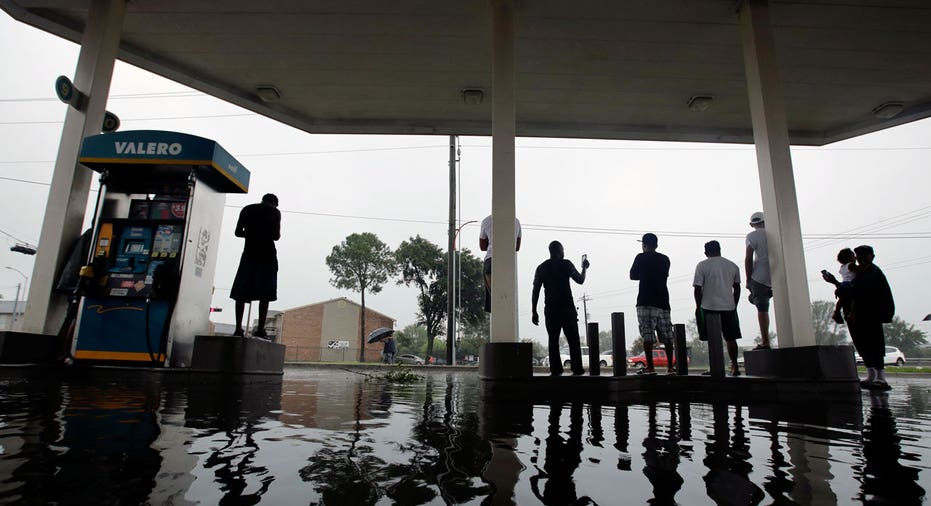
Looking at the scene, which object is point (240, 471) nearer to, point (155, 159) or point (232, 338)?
point (232, 338)

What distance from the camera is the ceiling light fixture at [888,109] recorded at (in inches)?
314

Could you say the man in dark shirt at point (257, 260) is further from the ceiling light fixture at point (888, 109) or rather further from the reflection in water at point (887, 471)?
the ceiling light fixture at point (888, 109)

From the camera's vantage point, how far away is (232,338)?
454cm

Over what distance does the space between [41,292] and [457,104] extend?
21.5 feet

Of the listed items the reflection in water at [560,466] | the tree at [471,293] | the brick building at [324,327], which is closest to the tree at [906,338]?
the tree at [471,293]

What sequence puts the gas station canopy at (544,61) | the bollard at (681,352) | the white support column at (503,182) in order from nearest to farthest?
1. the white support column at (503,182)
2. the bollard at (681,352)
3. the gas station canopy at (544,61)

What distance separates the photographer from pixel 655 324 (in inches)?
211

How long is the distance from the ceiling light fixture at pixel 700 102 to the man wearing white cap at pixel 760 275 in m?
3.46

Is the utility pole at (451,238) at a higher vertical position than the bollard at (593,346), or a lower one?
higher

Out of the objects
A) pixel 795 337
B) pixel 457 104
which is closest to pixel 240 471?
pixel 795 337

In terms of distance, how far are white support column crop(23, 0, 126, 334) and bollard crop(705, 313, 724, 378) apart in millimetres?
7132

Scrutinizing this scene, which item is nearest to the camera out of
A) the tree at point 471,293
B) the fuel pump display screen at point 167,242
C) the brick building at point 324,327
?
the fuel pump display screen at point 167,242

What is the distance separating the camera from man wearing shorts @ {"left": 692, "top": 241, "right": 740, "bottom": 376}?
17.3ft

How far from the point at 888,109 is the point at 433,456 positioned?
35.0ft
